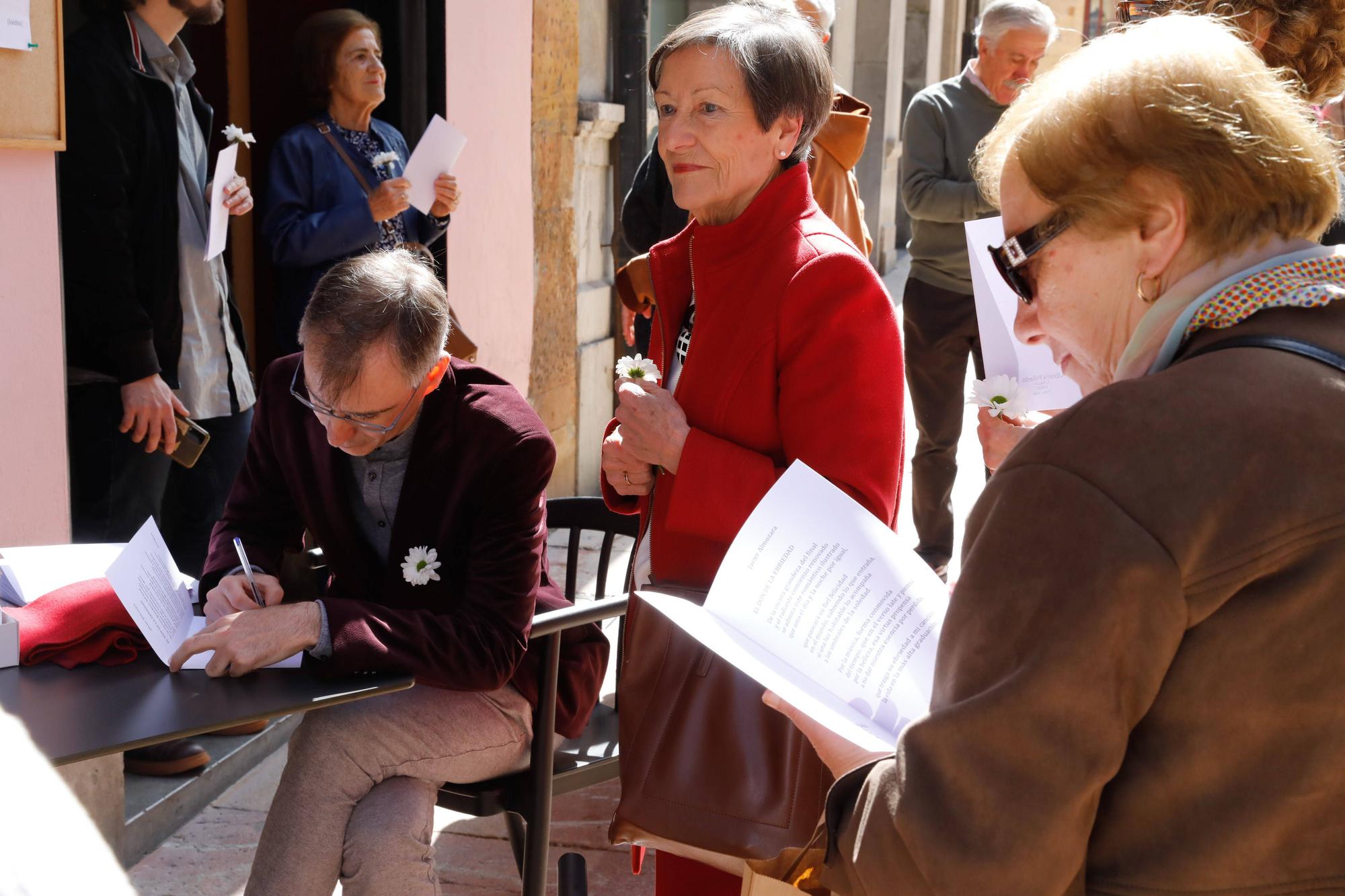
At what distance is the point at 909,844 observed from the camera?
1104 millimetres

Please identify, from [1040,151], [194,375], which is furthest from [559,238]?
[1040,151]

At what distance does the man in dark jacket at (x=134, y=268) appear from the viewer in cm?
303

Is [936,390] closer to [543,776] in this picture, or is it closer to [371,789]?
[543,776]

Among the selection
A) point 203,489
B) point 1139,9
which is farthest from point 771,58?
point 203,489

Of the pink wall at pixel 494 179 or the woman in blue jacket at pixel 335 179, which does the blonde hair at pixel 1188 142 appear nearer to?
the woman in blue jacket at pixel 335 179

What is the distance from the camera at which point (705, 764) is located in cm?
188

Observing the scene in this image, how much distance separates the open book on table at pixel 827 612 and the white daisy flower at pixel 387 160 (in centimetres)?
294

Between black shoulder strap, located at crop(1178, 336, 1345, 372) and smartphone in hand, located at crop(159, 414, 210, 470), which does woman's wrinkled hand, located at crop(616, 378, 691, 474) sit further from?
smartphone in hand, located at crop(159, 414, 210, 470)

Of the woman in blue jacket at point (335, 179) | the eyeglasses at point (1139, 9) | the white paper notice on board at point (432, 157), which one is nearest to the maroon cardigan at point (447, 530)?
the eyeglasses at point (1139, 9)

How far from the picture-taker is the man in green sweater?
4.73m

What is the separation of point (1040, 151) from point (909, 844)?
2.03 feet

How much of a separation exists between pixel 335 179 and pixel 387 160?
0.58ft

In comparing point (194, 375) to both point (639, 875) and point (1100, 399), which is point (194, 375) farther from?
point (1100, 399)

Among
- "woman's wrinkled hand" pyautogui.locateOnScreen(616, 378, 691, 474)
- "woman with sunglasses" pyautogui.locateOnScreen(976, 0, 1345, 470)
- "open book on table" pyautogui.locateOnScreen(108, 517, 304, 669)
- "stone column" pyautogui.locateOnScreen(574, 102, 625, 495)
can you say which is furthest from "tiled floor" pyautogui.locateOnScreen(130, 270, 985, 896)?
"stone column" pyautogui.locateOnScreen(574, 102, 625, 495)
